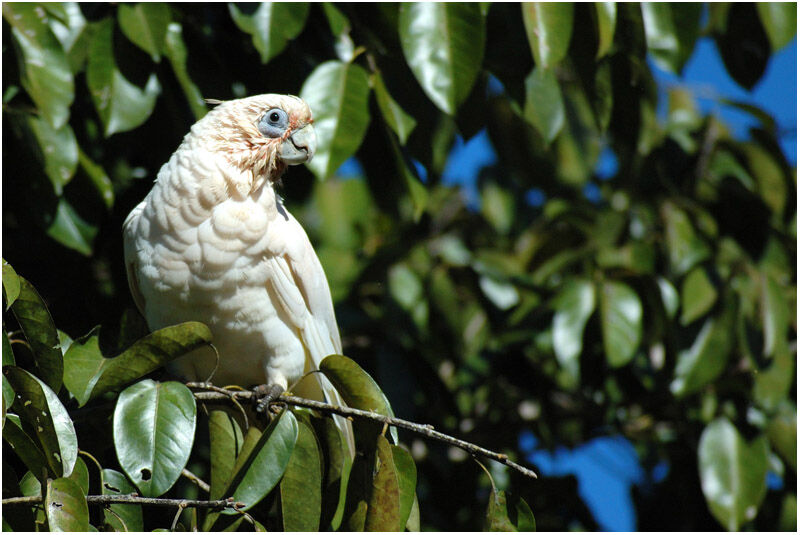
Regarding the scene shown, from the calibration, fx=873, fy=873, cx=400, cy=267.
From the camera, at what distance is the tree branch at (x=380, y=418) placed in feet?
5.08

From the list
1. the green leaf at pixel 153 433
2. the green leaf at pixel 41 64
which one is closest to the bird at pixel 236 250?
the green leaf at pixel 41 64

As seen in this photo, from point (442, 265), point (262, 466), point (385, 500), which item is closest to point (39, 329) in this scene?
point (262, 466)

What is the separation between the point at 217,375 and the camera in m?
2.41

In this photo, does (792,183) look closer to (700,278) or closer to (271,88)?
(700,278)

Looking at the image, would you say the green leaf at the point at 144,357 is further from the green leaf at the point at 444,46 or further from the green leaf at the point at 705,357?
A: the green leaf at the point at 705,357

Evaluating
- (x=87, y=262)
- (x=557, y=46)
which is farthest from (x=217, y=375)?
(x=557, y=46)

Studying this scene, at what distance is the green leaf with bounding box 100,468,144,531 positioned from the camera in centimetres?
158

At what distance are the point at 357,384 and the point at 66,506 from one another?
0.56 meters

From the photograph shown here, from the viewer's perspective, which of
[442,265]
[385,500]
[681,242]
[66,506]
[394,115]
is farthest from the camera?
[442,265]

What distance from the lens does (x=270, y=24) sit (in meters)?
2.16

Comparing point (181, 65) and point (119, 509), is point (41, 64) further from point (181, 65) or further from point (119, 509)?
point (119, 509)

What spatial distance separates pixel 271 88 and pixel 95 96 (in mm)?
462

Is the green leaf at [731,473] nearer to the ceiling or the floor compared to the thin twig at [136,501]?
nearer to the floor

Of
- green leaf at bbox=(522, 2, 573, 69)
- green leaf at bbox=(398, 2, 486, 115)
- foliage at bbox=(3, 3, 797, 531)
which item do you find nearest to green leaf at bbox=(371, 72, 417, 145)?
foliage at bbox=(3, 3, 797, 531)
